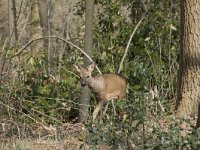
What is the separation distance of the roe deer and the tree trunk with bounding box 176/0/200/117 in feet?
6.82

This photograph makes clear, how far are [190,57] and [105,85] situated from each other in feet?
8.49

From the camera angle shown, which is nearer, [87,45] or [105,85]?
[87,45]

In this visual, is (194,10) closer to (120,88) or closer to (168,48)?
(120,88)

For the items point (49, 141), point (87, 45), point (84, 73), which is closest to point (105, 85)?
point (84, 73)

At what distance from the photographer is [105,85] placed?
11.9 m

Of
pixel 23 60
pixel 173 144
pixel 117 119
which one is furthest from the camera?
pixel 23 60

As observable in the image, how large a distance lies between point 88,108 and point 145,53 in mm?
2570

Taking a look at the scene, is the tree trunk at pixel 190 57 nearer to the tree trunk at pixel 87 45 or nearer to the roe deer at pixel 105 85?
the tree trunk at pixel 87 45

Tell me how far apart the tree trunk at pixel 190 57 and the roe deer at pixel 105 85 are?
2.08 meters

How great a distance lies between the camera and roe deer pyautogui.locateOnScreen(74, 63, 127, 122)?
11.6m

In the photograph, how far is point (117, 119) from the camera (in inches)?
267

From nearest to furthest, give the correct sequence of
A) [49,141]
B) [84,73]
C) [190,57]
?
[49,141] < [190,57] < [84,73]

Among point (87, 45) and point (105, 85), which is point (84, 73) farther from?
point (87, 45)

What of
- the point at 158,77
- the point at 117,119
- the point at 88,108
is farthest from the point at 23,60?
the point at 117,119
